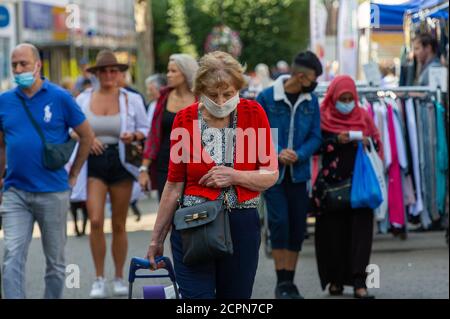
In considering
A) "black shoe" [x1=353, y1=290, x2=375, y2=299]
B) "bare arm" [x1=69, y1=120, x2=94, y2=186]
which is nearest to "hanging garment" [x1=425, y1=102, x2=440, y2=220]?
"black shoe" [x1=353, y1=290, x2=375, y2=299]

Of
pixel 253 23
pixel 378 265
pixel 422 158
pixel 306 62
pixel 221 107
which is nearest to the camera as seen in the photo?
pixel 221 107

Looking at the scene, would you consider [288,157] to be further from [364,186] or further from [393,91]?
[393,91]

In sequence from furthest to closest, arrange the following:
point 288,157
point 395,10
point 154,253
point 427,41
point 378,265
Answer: point 395,10, point 427,41, point 378,265, point 288,157, point 154,253

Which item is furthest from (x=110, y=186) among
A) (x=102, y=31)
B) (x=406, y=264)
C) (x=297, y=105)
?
(x=102, y=31)

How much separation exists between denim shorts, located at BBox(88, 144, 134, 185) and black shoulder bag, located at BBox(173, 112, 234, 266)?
4209 mm

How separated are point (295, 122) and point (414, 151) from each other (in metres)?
2.81

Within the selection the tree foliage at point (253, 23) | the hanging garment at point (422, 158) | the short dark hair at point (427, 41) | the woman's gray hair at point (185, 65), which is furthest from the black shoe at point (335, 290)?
the tree foliage at point (253, 23)

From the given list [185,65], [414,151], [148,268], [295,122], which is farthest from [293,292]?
[148,268]

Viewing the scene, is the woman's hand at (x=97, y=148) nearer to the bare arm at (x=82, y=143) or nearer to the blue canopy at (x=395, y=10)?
the bare arm at (x=82, y=143)

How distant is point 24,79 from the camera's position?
789cm

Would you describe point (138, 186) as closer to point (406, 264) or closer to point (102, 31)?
point (406, 264)
